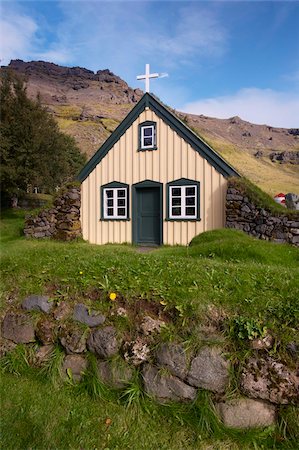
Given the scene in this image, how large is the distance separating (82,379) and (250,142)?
689ft

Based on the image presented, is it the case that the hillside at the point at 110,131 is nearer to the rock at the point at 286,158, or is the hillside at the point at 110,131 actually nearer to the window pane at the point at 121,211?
the rock at the point at 286,158

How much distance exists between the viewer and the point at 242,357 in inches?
131

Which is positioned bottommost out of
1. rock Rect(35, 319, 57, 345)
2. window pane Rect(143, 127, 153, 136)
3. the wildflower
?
rock Rect(35, 319, 57, 345)

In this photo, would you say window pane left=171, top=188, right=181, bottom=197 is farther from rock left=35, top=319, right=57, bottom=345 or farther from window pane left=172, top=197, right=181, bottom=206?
rock left=35, top=319, right=57, bottom=345

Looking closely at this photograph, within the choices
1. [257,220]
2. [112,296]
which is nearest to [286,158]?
[257,220]

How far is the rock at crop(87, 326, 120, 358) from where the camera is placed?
3713 mm

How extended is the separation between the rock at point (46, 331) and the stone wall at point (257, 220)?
10.3 meters

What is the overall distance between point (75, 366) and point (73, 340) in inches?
11.8

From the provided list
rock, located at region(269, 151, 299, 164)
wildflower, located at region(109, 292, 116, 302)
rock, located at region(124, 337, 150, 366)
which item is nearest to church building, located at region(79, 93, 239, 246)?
wildflower, located at region(109, 292, 116, 302)

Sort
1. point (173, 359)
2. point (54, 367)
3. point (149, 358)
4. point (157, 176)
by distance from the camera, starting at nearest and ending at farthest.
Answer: point (173, 359)
point (149, 358)
point (54, 367)
point (157, 176)

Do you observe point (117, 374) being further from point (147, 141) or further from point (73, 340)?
point (147, 141)

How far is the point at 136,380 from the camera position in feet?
11.6

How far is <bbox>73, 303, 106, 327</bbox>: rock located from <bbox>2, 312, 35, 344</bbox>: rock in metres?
0.65

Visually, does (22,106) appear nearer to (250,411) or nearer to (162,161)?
(162,161)
